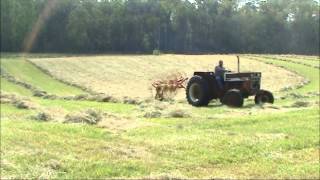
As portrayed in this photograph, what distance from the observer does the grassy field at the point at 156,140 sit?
1136 centimetres

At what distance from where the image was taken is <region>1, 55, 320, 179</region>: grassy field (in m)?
11.4

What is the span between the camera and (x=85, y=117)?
63.4 ft

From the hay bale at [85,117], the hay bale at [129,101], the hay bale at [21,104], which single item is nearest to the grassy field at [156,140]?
the hay bale at [85,117]

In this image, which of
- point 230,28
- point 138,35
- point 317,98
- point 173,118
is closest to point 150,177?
point 138,35

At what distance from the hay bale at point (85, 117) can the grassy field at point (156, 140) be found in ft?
1.09

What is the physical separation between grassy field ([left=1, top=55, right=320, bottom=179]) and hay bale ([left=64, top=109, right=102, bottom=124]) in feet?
1.09

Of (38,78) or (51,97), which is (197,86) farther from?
(51,97)

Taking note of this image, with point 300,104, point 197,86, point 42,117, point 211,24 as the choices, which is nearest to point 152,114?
point 42,117

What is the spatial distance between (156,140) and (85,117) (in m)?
4.46

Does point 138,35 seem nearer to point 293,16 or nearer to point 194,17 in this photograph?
point 194,17

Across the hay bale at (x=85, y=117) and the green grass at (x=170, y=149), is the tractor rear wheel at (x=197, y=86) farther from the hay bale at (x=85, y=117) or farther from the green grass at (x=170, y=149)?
the hay bale at (x=85, y=117)

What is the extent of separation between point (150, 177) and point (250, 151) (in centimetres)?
364

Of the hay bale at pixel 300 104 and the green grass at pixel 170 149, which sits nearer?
the green grass at pixel 170 149

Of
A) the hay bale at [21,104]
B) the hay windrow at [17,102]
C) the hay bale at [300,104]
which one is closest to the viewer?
the hay bale at [300,104]
